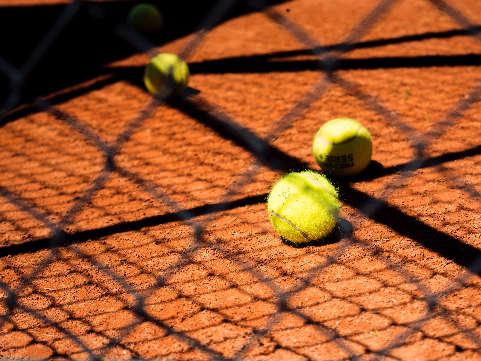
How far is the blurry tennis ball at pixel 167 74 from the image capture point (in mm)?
4211

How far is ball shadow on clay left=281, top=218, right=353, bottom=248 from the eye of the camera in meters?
2.42

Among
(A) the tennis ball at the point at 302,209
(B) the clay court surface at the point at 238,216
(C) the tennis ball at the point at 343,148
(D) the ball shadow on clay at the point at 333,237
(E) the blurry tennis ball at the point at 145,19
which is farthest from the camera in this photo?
(E) the blurry tennis ball at the point at 145,19

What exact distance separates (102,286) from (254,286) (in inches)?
31.1

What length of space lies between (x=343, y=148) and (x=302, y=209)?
28.1 inches

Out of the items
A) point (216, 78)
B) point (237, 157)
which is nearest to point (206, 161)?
point (237, 157)

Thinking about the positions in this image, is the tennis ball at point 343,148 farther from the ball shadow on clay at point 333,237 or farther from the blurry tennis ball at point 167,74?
the blurry tennis ball at point 167,74

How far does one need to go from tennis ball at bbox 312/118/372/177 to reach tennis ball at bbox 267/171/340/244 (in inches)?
19.3

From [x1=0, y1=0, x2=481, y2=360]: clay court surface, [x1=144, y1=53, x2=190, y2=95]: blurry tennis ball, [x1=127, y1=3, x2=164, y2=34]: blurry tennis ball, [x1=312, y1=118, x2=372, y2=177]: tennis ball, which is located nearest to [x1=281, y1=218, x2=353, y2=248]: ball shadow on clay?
[x1=0, y1=0, x2=481, y2=360]: clay court surface

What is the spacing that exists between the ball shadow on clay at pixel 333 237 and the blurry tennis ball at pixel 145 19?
4789mm

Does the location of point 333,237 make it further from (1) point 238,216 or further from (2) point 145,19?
(2) point 145,19

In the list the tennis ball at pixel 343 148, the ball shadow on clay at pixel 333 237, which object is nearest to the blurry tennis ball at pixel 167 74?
the tennis ball at pixel 343 148

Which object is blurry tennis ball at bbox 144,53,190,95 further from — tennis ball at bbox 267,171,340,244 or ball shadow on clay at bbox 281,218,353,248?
ball shadow on clay at bbox 281,218,353,248

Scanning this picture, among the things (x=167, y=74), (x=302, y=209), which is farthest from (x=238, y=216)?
(x=167, y=74)

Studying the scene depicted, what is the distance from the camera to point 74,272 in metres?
2.40
